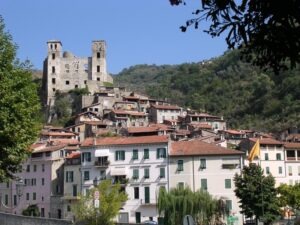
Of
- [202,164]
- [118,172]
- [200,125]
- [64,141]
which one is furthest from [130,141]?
[200,125]

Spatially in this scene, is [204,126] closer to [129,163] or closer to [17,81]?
[129,163]

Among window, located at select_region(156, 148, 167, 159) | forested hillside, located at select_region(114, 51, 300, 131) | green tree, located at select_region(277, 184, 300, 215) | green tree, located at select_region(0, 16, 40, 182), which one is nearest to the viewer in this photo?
green tree, located at select_region(0, 16, 40, 182)

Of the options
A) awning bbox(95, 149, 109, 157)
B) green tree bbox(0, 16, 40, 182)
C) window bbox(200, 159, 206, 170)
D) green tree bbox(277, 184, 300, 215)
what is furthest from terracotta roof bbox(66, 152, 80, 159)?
green tree bbox(0, 16, 40, 182)

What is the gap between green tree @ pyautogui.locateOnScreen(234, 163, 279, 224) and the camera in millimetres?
54250

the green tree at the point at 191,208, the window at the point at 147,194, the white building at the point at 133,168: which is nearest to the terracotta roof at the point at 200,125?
the white building at the point at 133,168

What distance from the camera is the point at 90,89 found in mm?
134500

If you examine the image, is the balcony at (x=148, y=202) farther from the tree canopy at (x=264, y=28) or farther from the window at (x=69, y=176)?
the tree canopy at (x=264, y=28)

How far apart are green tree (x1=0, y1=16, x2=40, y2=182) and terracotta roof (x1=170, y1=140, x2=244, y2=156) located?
39557 millimetres

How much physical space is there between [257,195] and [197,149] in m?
11.7

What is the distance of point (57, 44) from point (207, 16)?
139 meters

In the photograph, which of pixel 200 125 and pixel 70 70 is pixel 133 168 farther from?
pixel 70 70

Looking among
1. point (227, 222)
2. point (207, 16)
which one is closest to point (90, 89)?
point (227, 222)

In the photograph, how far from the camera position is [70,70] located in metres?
141

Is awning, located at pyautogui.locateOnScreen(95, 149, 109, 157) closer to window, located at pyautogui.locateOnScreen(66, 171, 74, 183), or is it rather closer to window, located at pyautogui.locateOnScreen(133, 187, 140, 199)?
window, located at pyautogui.locateOnScreen(66, 171, 74, 183)
